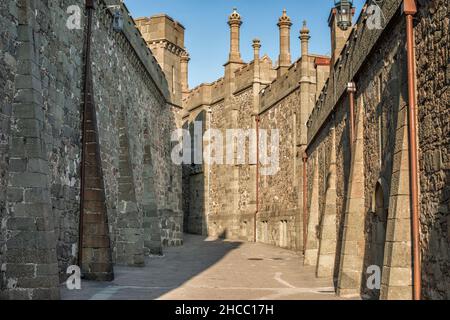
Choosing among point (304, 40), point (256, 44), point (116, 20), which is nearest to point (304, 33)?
point (304, 40)

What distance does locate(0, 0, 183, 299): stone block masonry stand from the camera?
8781 mm

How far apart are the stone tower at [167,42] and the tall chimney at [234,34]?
6484mm

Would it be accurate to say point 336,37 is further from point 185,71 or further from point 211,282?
point 185,71

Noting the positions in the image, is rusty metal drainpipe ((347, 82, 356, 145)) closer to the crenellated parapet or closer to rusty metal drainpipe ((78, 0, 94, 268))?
the crenellated parapet

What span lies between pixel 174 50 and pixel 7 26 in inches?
920

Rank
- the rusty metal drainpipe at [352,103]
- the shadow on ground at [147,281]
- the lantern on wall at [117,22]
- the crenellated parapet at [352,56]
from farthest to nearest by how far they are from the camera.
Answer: the lantern on wall at [117,22] → the rusty metal drainpipe at [352,103] → the shadow on ground at [147,281] → the crenellated parapet at [352,56]

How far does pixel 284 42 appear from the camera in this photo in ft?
107

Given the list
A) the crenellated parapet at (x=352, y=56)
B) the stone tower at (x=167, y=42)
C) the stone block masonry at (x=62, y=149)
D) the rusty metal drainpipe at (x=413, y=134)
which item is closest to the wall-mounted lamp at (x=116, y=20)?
the stone block masonry at (x=62, y=149)

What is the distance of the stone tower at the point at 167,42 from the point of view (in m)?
31.0

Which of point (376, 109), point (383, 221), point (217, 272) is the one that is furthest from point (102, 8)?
point (383, 221)

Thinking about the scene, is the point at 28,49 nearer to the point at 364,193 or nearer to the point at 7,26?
the point at 7,26

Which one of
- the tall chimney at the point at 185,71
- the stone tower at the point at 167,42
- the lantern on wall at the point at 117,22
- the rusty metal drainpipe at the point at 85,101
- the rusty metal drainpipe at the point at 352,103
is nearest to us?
the rusty metal drainpipe at the point at 352,103

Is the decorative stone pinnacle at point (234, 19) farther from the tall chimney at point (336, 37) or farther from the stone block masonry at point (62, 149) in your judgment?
the tall chimney at point (336, 37)

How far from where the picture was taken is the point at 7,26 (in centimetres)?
892
